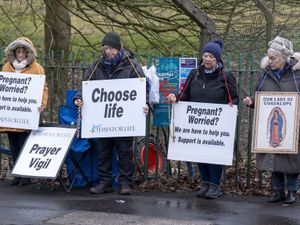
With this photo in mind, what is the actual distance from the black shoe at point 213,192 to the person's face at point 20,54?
2830 millimetres

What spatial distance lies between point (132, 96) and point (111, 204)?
1.35 m

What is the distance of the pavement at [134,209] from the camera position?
869 cm

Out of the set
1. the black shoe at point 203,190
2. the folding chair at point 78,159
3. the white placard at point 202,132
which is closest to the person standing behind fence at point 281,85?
the white placard at point 202,132

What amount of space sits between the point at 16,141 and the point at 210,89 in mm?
2641

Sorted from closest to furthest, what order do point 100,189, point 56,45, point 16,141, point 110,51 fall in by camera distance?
point 110,51 < point 100,189 < point 16,141 < point 56,45

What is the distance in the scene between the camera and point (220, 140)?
995 cm

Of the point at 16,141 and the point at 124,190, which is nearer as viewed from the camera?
the point at 124,190

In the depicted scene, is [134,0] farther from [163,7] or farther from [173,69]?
[173,69]

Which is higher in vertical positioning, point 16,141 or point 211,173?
point 16,141

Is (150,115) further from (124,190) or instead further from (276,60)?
(276,60)

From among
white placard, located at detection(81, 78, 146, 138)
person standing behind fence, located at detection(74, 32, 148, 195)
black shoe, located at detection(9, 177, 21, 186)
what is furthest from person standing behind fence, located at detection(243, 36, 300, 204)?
black shoe, located at detection(9, 177, 21, 186)

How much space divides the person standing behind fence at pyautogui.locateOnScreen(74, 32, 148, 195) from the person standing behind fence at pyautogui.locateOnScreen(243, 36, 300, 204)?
1499 millimetres

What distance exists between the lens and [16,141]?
35.1 ft

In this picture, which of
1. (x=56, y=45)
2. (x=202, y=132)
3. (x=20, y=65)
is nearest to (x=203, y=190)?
(x=202, y=132)
